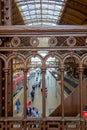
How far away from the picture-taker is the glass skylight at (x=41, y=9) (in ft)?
72.4

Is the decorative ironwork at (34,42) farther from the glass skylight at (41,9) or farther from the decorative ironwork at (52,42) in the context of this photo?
the glass skylight at (41,9)

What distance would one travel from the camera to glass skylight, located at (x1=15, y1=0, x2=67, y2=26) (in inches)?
869

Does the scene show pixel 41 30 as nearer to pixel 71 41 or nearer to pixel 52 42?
pixel 52 42

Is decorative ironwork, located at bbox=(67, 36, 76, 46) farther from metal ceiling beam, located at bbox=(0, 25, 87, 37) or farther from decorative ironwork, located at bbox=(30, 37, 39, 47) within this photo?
decorative ironwork, located at bbox=(30, 37, 39, 47)

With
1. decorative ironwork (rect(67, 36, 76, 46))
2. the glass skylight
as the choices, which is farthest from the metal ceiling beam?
the glass skylight

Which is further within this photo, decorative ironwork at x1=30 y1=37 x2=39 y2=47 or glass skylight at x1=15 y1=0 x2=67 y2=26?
glass skylight at x1=15 y1=0 x2=67 y2=26

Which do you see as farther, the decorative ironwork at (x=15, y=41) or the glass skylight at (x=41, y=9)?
the glass skylight at (x=41, y=9)

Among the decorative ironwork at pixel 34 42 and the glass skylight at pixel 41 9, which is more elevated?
the glass skylight at pixel 41 9

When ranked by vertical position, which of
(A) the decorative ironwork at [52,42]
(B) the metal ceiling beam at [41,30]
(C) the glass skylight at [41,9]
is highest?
(C) the glass skylight at [41,9]

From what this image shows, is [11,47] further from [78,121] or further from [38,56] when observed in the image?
[78,121]

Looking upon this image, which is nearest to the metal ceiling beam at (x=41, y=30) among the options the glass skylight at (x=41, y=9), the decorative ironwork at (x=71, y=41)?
the decorative ironwork at (x=71, y=41)

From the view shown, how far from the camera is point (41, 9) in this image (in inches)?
1075

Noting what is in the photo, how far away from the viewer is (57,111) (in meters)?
2.52

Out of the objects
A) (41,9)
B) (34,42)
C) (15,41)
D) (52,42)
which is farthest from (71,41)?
(41,9)
